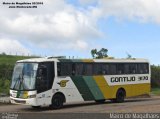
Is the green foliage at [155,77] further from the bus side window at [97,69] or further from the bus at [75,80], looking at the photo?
the bus side window at [97,69]

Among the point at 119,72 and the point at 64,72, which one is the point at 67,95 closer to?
the point at 64,72

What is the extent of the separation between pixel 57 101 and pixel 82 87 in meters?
2.62

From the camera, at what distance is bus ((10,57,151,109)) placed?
26594 mm

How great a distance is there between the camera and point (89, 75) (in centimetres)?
3028

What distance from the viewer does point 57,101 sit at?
27734 millimetres

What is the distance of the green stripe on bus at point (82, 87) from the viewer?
29209mm

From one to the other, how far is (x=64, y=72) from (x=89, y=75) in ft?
8.16

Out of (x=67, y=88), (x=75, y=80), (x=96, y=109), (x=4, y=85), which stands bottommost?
(x=96, y=109)

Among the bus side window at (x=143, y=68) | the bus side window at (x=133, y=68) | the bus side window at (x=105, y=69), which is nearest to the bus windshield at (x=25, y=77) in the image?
the bus side window at (x=105, y=69)

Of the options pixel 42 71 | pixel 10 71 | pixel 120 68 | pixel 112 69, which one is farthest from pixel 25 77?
pixel 10 71

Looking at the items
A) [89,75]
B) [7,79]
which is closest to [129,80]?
[89,75]

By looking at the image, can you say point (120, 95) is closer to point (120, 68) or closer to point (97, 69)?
point (120, 68)

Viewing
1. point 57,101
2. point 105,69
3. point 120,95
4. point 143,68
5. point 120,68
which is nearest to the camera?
point 57,101

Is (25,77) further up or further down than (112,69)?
further down
